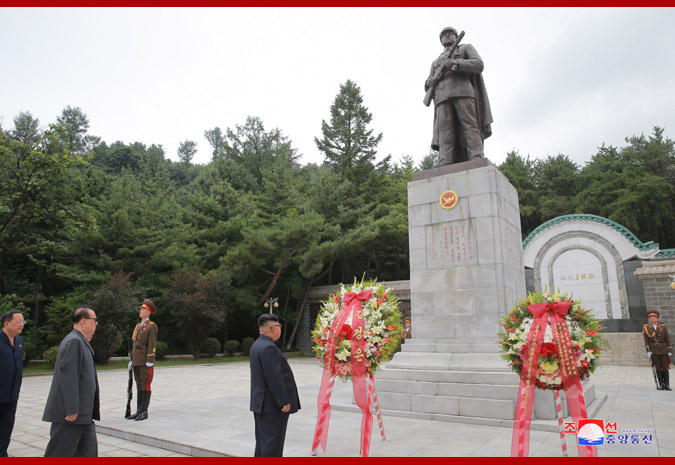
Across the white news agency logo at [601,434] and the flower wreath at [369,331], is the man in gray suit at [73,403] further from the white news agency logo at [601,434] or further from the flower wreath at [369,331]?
the white news agency logo at [601,434]

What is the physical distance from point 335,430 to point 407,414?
1.13 metres

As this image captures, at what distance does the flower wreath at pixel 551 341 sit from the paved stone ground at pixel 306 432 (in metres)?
0.77

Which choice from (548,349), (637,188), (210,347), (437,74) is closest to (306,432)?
(548,349)

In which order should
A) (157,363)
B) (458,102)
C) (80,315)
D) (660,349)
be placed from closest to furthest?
(80,315), (458,102), (660,349), (157,363)

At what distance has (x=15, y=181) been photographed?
15008mm

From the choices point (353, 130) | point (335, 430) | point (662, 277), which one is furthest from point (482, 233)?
point (353, 130)

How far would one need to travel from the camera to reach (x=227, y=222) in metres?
22.3

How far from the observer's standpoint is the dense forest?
1641cm

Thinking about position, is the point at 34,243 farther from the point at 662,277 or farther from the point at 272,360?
the point at 662,277

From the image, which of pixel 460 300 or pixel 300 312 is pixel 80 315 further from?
pixel 300 312

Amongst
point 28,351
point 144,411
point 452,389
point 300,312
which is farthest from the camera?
point 300,312

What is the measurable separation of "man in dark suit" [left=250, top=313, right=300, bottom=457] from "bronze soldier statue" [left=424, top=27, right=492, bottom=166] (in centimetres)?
529

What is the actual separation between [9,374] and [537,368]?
4985 mm

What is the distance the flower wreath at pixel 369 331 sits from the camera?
489 cm
